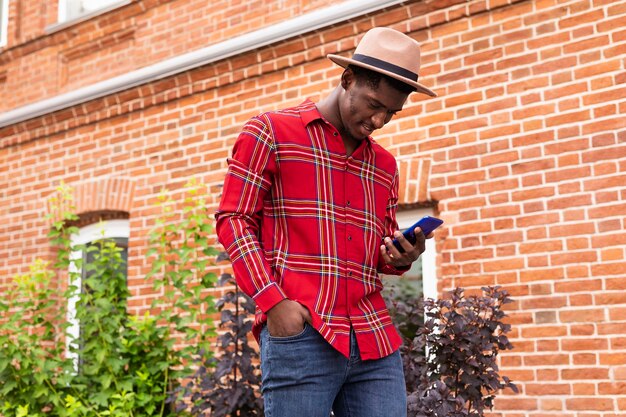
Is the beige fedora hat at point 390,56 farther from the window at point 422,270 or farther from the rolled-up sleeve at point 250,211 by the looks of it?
the window at point 422,270

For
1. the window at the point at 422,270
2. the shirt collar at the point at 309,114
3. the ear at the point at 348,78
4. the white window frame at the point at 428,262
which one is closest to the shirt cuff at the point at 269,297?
the shirt collar at the point at 309,114

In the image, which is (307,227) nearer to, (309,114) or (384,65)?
(309,114)

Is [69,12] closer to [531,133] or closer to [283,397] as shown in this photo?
[531,133]

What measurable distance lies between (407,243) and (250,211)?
535mm

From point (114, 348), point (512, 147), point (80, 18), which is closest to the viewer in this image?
point (512, 147)

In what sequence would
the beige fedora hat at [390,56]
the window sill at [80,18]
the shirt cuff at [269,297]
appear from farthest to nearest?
the window sill at [80,18] → the beige fedora hat at [390,56] → the shirt cuff at [269,297]

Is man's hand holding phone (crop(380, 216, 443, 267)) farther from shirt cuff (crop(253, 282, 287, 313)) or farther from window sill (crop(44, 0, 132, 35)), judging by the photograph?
window sill (crop(44, 0, 132, 35))

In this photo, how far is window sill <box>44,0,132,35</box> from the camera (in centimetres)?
767

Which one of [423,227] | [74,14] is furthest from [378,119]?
[74,14]

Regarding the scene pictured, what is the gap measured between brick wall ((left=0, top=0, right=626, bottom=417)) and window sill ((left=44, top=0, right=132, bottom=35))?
1.06 metres

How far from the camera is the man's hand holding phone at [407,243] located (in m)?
2.59

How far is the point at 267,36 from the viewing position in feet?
20.7

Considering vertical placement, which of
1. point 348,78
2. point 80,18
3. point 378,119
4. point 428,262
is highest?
point 80,18

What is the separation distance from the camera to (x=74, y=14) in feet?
27.3
